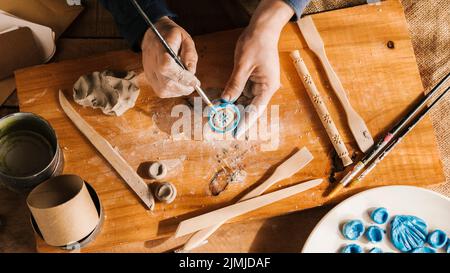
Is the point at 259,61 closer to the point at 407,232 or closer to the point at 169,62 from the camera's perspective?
the point at 169,62

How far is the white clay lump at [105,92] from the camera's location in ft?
3.10

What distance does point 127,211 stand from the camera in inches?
36.8

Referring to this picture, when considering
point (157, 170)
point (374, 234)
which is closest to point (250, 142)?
point (157, 170)

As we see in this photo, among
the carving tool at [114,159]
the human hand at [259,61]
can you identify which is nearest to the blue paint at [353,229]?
the human hand at [259,61]

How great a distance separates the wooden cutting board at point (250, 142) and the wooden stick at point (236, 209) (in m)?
0.02

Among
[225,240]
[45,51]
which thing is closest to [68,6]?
[45,51]

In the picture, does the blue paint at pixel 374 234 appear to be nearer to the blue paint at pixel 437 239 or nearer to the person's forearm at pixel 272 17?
the blue paint at pixel 437 239

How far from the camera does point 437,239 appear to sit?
956 mm

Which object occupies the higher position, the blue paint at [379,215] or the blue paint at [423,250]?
the blue paint at [379,215]

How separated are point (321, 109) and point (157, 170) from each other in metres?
0.35

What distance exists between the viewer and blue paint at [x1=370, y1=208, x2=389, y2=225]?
0.94 metres

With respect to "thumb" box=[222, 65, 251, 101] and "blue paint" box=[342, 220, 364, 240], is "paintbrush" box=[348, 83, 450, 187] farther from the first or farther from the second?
"thumb" box=[222, 65, 251, 101]
